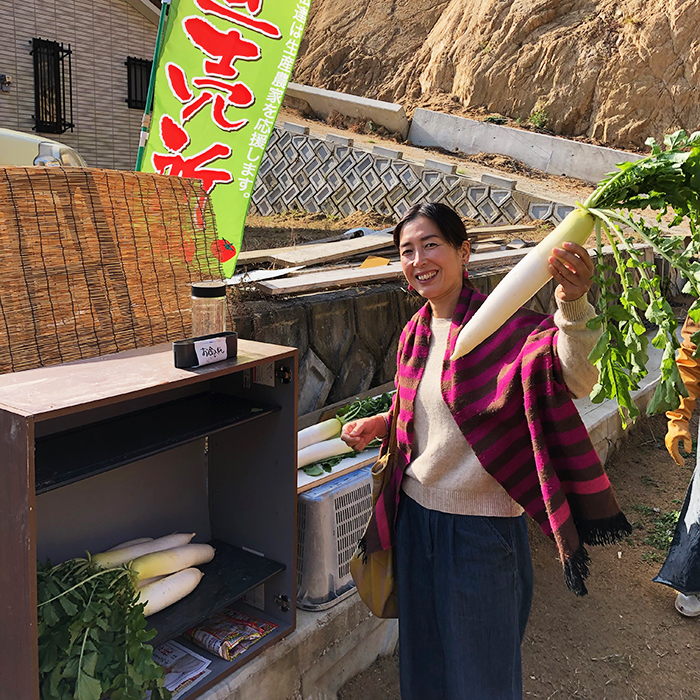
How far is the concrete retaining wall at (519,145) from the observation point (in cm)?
1429

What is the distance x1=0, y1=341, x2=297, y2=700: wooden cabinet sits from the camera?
182cm

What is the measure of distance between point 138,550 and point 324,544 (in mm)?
781

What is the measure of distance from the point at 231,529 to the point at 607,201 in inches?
83.3

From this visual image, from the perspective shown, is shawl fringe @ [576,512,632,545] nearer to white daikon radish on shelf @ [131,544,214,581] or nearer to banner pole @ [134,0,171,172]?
white daikon radish on shelf @ [131,544,214,581]

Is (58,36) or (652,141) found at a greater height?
(58,36)

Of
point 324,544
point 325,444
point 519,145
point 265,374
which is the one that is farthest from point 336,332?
point 519,145

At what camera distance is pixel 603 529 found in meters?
2.05

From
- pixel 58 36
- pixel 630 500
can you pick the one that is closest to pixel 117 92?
pixel 58 36

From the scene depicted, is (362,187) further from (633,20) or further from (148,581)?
(148,581)

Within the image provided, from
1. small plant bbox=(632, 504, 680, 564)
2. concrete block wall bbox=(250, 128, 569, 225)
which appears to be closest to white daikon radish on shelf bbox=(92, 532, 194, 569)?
small plant bbox=(632, 504, 680, 564)

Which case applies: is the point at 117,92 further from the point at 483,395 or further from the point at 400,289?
the point at 483,395

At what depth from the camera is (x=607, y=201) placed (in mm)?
1883

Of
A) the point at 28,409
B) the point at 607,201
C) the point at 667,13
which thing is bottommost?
the point at 28,409

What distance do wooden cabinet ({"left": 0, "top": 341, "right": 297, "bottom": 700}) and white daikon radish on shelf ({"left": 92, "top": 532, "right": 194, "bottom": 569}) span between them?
0.45 ft
